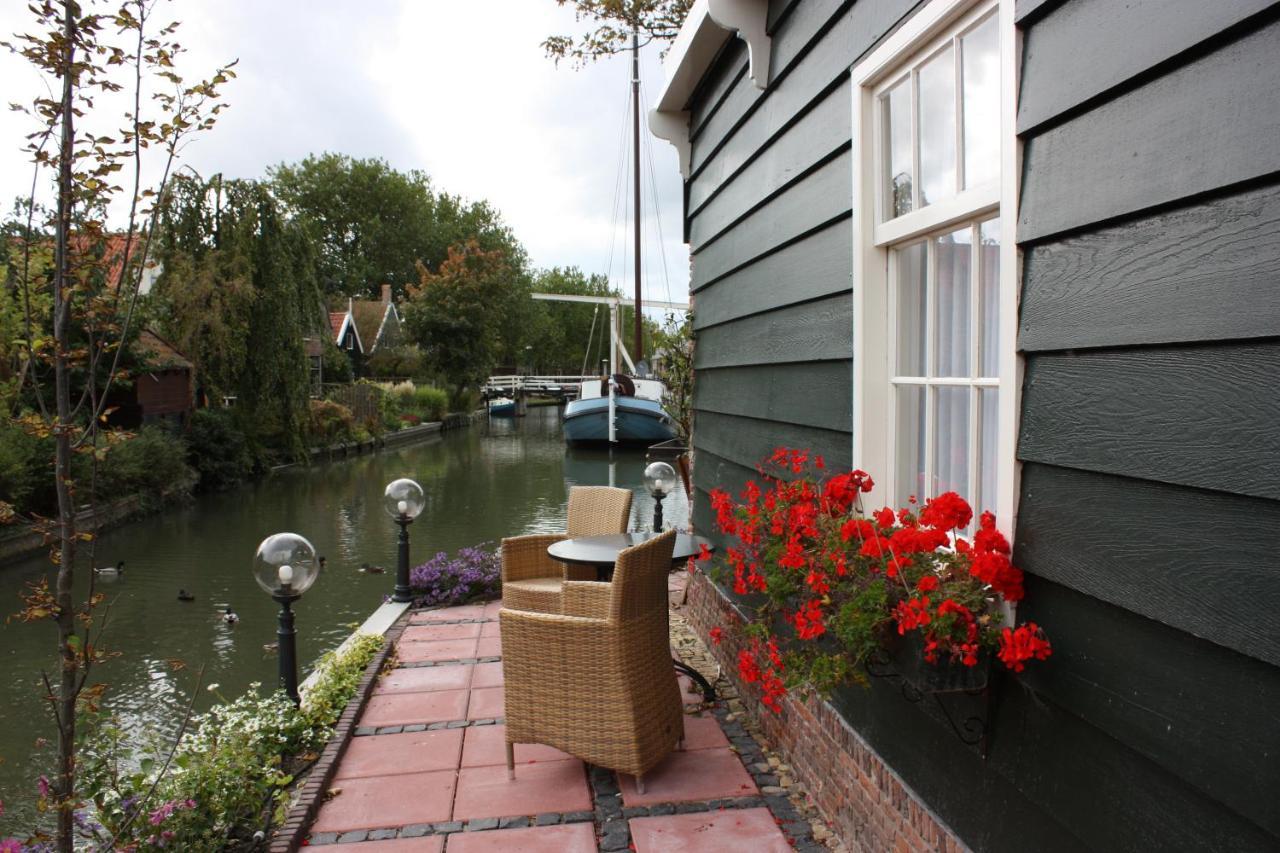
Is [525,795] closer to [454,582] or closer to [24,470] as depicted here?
[454,582]

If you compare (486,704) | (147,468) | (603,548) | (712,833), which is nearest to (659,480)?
(603,548)

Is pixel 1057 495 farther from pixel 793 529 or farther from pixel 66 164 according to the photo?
pixel 66 164

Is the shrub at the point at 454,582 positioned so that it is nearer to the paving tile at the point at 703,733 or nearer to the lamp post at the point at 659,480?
the lamp post at the point at 659,480

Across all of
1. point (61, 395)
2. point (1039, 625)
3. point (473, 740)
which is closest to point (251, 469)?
point (473, 740)

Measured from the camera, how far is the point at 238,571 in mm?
9758

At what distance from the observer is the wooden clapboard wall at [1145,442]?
130cm

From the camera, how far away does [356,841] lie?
3133mm

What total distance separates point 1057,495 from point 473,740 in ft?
9.88

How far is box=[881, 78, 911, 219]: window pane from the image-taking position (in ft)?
8.48

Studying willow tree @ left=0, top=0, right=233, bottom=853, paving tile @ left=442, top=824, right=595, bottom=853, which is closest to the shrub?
paving tile @ left=442, top=824, right=595, bottom=853

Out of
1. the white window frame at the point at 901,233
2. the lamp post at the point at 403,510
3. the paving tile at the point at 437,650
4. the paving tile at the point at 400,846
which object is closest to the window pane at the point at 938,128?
the white window frame at the point at 901,233

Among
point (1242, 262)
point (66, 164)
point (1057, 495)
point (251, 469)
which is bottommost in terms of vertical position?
point (251, 469)

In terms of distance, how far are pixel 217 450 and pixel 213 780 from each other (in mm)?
14557

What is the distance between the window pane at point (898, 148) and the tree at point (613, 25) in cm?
834
